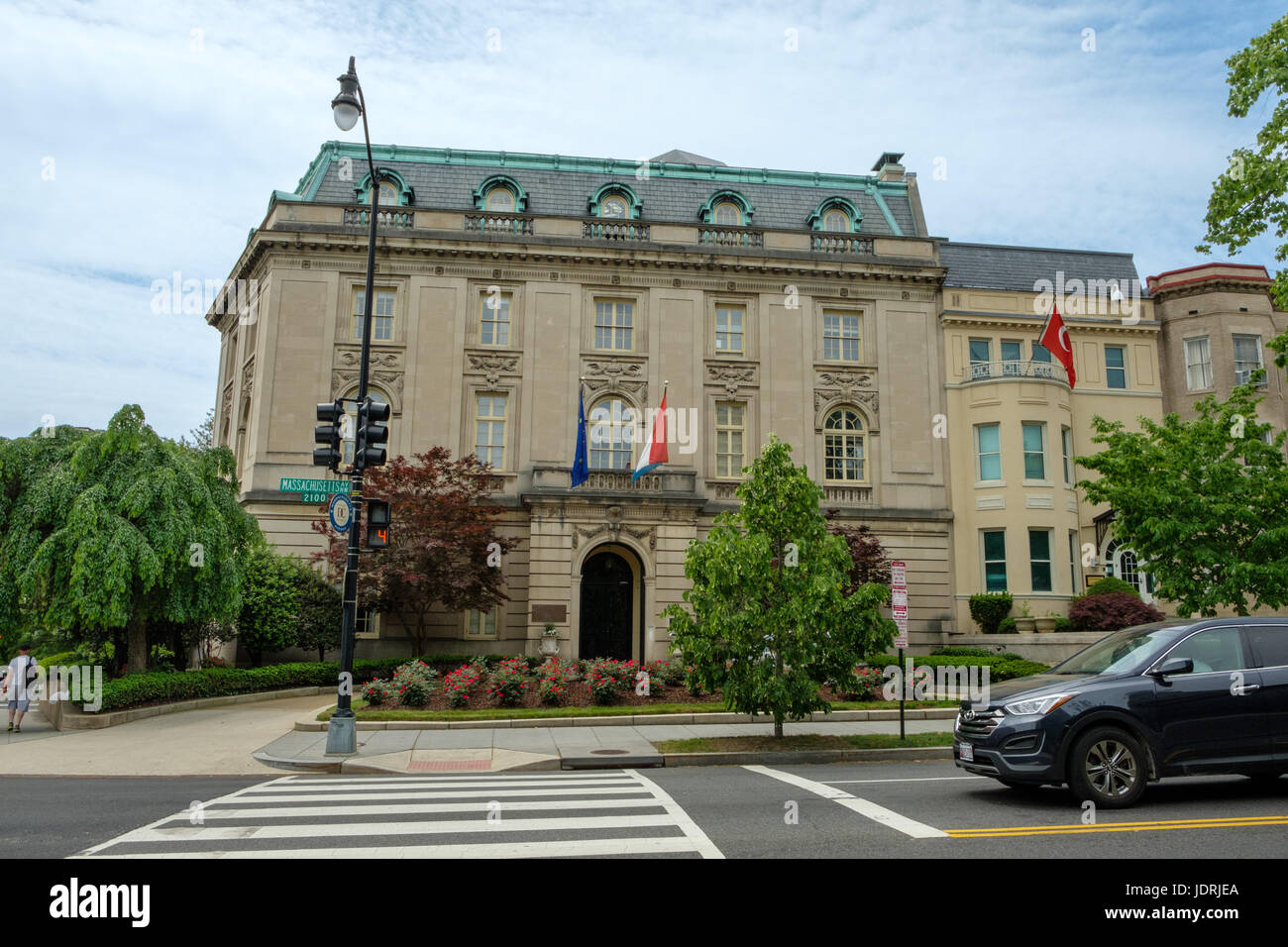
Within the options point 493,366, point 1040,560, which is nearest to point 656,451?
point 493,366

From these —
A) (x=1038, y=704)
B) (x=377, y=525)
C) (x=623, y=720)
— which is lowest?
(x=623, y=720)

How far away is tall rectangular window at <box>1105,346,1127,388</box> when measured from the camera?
3444 centimetres

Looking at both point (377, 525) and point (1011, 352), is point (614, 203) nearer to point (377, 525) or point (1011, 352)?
point (1011, 352)

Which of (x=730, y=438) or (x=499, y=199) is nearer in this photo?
(x=730, y=438)

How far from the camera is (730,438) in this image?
107 ft

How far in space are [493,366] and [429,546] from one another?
9.26 metres

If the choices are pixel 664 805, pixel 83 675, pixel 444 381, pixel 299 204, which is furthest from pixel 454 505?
pixel 664 805

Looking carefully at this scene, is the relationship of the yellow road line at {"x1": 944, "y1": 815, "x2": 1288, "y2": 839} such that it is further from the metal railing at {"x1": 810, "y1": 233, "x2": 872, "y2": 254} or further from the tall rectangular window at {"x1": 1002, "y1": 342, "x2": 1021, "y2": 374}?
the metal railing at {"x1": 810, "y1": 233, "x2": 872, "y2": 254}

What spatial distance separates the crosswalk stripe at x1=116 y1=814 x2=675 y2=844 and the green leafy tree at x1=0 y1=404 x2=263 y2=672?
12.3m

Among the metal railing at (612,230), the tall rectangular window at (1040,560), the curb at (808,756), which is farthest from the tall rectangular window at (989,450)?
the curb at (808,756)

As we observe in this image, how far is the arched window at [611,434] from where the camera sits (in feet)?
104

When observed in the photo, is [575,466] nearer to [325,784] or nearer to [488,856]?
[325,784]
